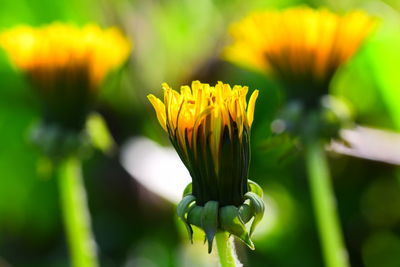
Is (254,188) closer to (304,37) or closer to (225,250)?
(225,250)

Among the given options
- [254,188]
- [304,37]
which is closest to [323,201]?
[304,37]

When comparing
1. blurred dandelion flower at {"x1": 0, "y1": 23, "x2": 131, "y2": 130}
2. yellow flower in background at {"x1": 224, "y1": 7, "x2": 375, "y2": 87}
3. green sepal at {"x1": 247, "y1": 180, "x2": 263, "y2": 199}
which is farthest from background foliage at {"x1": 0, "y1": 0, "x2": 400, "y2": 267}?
green sepal at {"x1": 247, "y1": 180, "x2": 263, "y2": 199}

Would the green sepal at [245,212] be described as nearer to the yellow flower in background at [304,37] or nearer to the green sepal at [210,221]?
the green sepal at [210,221]

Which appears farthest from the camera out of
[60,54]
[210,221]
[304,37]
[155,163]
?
[155,163]

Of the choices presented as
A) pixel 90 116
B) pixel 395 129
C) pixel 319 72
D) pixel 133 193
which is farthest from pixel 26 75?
pixel 395 129

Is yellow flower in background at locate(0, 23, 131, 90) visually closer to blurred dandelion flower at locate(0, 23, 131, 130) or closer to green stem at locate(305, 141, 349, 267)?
blurred dandelion flower at locate(0, 23, 131, 130)
